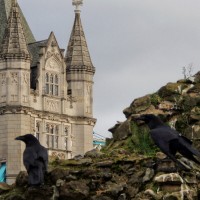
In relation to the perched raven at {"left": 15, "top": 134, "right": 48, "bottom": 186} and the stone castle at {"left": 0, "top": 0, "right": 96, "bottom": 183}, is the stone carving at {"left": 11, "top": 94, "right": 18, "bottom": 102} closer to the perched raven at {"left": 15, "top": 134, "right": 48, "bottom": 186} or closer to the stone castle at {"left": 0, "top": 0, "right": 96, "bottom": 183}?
the stone castle at {"left": 0, "top": 0, "right": 96, "bottom": 183}

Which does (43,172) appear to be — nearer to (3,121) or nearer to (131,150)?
(131,150)

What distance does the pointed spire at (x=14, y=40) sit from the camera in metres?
93.4

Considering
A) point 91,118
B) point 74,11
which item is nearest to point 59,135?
point 91,118

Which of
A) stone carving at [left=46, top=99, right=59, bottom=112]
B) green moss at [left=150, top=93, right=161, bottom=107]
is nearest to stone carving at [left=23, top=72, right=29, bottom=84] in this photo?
stone carving at [left=46, top=99, right=59, bottom=112]

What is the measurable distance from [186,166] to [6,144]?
225 feet

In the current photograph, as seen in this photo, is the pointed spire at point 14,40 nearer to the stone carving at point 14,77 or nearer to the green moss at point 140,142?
the stone carving at point 14,77

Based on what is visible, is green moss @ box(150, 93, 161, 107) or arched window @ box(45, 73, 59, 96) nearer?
green moss @ box(150, 93, 161, 107)

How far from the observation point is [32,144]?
80.7 feet

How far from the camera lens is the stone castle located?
3644 inches

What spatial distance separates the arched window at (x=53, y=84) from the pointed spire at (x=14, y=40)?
5646 millimetres

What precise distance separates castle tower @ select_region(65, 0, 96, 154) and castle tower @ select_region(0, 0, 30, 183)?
642cm

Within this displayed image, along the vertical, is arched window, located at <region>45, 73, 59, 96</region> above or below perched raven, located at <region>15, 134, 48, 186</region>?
above

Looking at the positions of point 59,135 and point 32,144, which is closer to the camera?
point 32,144

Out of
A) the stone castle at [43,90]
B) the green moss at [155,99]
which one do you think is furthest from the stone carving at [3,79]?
the green moss at [155,99]
